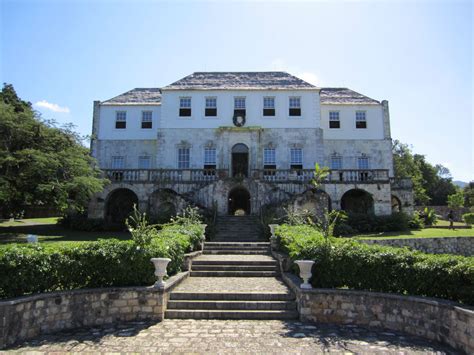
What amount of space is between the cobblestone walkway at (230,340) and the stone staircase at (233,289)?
22.9 inches

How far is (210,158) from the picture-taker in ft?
104

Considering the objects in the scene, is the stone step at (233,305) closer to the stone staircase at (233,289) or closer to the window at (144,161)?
the stone staircase at (233,289)


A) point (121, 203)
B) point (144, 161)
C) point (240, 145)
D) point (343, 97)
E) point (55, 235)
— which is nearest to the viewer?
point (55, 235)

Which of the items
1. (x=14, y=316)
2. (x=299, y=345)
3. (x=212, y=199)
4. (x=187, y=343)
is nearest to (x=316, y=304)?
(x=299, y=345)

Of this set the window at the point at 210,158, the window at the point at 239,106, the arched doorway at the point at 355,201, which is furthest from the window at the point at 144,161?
the arched doorway at the point at 355,201

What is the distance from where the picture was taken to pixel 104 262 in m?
9.45

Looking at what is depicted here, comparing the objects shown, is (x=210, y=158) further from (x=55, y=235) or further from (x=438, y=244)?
(x=438, y=244)

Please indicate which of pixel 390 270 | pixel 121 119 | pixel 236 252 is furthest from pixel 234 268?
pixel 121 119

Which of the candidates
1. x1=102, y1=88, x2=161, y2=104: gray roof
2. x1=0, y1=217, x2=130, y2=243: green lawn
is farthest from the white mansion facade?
x1=0, y1=217, x2=130, y2=243: green lawn

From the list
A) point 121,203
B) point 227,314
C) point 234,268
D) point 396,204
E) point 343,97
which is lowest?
point 227,314

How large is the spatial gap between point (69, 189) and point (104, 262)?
45.7 feet

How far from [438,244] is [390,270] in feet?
51.3

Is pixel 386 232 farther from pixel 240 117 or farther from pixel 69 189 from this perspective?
pixel 69 189

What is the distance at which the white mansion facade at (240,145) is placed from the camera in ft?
87.6
